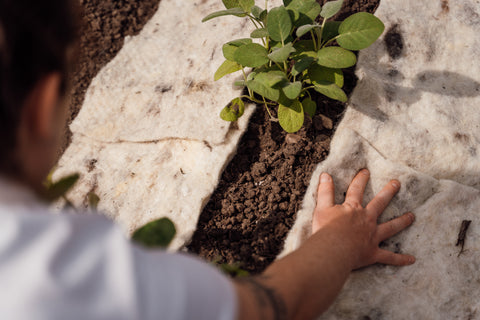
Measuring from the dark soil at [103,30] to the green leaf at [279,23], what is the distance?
918 mm

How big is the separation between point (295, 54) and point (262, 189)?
47cm

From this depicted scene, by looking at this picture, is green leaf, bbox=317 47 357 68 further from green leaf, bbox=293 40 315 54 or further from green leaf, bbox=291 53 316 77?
green leaf, bbox=293 40 315 54

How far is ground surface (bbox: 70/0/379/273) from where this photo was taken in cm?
126

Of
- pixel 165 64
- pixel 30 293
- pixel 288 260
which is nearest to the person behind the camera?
pixel 30 293

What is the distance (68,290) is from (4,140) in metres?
0.23

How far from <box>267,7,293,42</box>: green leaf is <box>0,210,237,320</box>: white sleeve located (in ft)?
2.64

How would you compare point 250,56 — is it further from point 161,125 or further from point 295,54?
point 161,125

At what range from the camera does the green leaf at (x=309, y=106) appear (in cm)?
128

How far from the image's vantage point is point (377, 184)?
1.28 m

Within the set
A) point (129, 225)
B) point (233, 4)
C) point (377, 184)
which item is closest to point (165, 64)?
point (233, 4)

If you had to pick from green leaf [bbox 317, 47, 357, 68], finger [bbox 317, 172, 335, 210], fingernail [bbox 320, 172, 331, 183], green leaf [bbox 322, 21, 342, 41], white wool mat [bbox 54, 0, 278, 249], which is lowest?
finger [bbox 317, 172, 335, 210]

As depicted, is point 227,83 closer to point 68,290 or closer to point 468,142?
point 468,142

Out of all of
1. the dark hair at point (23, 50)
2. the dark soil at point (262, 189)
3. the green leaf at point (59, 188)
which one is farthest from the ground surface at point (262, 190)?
the dark hair at point (23, 50)

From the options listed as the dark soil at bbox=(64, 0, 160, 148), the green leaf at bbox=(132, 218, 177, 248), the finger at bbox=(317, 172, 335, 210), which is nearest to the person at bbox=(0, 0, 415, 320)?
the green leaf at bbox=(132, 218, 177, 248)
